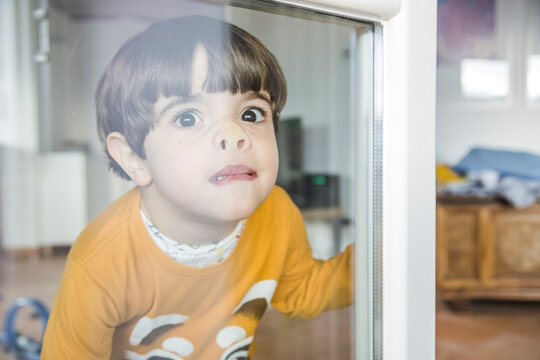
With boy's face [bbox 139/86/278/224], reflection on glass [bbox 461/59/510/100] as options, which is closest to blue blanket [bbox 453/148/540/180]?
reflection on glass [bbox 461/59/510/100]

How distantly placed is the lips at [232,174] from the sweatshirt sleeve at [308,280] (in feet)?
0.34

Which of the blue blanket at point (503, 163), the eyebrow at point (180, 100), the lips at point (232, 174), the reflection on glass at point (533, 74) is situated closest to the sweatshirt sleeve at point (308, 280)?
the lips at point (232, 174)

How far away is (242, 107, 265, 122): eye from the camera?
54cm

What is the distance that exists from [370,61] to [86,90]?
1.23 ft

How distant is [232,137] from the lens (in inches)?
20.7

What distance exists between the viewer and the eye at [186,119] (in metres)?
0.50

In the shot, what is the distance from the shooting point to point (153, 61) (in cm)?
48

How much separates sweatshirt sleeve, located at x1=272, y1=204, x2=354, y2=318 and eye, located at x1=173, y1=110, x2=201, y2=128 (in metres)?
0.19

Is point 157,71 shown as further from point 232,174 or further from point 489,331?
point 489,331

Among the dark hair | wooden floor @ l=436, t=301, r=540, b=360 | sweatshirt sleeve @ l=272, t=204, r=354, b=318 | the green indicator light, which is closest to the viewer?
the dark hair

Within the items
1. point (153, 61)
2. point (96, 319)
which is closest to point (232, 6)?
point (153, 61)

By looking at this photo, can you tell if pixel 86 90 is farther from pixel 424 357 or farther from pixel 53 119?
pixel 424 357

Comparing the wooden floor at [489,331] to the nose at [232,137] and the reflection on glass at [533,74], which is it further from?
the nose at [232,137]

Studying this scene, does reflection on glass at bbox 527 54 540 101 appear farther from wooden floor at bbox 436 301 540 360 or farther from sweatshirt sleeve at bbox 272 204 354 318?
sweatshirt sleeve at bbox 272 204 354 318
